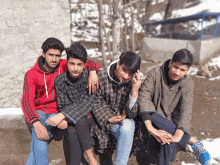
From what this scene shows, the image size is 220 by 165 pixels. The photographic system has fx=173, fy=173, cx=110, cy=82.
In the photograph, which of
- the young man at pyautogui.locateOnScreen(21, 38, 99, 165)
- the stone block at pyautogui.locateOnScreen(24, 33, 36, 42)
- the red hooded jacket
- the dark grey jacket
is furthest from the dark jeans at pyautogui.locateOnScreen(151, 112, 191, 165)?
the stone block at pyautogui.locateOnScreen(24, 33, 36, 42)

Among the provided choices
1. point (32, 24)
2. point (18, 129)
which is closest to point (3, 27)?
point (32, 24)

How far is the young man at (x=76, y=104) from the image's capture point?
1.91 meters

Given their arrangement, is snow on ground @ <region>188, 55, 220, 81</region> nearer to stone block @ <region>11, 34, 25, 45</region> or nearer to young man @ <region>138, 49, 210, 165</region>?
young man @ <region>138, 49, 210, 165</region>

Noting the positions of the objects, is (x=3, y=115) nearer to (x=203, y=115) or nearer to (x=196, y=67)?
(x=203, y=115)

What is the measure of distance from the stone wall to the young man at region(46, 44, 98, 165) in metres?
2.21

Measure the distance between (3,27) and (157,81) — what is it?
317 cm

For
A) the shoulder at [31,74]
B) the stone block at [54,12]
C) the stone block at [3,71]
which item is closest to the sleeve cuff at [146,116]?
the shoulder at [31,74]

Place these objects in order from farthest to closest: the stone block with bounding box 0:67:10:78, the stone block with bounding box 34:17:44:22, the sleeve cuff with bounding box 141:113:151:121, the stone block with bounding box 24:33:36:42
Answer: the stone block with bounding box 34:17:44:22
the stone block with bounding box 24:33:36:42
the stone block with bounding box 0:67:10:78
the sleeve cuff with bounding box 141:113:151:121

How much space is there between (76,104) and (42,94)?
1.65 ft

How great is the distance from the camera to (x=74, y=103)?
6.75 ft

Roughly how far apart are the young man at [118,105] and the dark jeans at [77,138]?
239 millimetres

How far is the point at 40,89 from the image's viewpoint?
217 centimetres

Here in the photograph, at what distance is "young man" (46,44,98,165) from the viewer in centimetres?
191

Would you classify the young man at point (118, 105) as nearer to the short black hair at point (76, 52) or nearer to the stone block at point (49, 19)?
the short black hair at point (76, 52)
